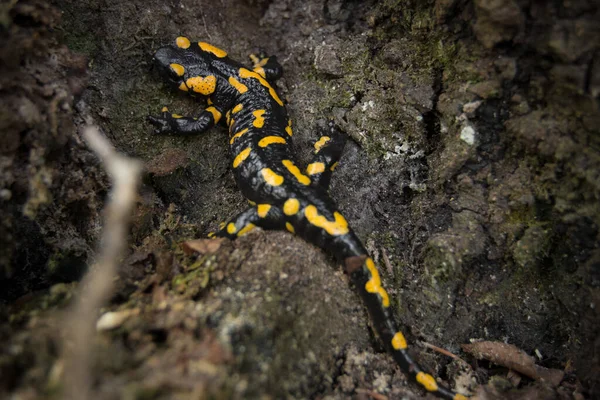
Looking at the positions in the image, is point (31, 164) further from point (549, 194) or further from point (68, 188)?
point (549, 194)

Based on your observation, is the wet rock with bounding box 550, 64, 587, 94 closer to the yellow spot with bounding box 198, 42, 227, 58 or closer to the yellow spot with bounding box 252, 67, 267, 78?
the yellow spot with bounding box 252, 67, 267, 78

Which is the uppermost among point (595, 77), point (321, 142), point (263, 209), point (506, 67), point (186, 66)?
point (595, 77)

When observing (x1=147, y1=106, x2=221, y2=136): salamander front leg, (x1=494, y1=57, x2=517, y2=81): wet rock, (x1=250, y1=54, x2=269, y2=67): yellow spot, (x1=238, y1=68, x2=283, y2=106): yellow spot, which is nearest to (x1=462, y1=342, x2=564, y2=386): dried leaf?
(x1=494, y1=57, x2=517, y2=81): wet rock

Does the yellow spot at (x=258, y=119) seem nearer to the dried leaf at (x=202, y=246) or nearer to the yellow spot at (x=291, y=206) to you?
the yellow spot at (x=291, y=206)

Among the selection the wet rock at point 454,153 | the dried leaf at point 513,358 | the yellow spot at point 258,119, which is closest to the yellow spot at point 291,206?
the yellow spot at point 258,119

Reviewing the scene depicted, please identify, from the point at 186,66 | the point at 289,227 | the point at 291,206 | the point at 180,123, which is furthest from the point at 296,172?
the point at 186,66

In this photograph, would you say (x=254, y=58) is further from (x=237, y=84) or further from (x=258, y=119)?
(x=258, y=119)
